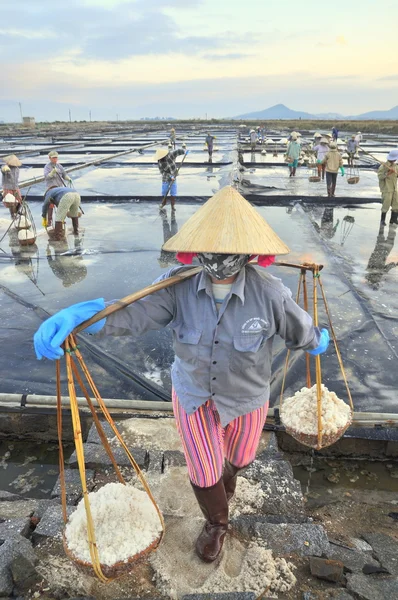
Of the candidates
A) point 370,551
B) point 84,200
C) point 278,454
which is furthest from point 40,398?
point 84,200

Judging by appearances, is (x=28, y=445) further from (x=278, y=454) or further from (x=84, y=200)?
(x=84, y=200)

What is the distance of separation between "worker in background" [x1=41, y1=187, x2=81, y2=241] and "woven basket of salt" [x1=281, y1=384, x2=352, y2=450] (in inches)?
234

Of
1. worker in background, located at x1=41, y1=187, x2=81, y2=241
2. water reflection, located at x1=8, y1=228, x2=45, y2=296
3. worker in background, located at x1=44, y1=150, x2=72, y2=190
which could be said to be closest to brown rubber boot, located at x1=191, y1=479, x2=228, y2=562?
water reflection, located at x1=8, y1=228, x2=45, y2=296

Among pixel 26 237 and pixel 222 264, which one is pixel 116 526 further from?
pixel 26 237

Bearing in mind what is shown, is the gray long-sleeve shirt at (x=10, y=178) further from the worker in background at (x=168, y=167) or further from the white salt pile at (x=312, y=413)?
the white salt pile at (x=312, y=413)

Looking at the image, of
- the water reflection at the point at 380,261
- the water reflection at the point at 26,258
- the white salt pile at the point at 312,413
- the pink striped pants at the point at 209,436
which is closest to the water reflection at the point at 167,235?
the water reflection at the point at 26,258

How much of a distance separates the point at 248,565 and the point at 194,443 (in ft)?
2.30

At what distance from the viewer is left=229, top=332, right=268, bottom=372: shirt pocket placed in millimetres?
1718

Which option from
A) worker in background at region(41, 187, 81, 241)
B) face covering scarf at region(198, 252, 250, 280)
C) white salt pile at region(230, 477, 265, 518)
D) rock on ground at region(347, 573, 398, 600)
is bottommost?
white salt pile at region(230, 477, 265, 518)

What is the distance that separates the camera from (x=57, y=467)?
122 inches

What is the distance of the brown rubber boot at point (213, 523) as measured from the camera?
1.94 meters

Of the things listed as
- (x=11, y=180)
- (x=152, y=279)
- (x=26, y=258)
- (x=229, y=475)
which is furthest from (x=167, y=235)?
(x=229, y=475)

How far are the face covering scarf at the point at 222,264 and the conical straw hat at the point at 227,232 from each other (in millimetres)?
59

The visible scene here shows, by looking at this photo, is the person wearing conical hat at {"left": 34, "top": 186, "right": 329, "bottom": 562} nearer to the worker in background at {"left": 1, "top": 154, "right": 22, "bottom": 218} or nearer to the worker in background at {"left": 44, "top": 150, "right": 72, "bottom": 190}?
the worker in background at {"left": 44, "top": 150, "right": 72, "bottom": 190}
